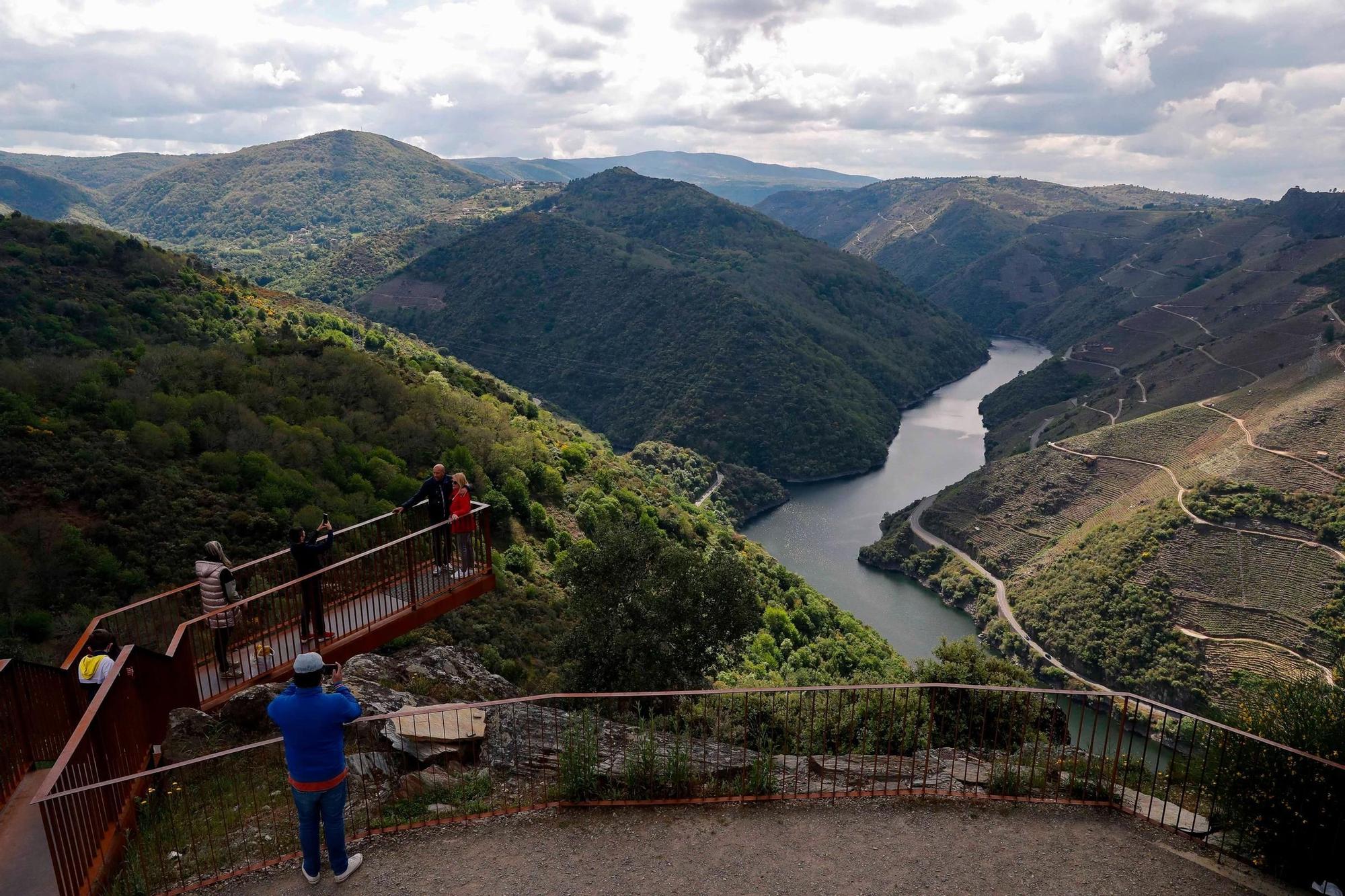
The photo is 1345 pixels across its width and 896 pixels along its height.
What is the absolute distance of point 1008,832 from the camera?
6949 mm

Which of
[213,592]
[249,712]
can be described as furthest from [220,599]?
[249,712]

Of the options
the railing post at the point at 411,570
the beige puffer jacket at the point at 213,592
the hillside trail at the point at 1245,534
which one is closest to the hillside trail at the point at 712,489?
the hillside trail at the point at 1245,534

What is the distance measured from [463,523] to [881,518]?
7702cm

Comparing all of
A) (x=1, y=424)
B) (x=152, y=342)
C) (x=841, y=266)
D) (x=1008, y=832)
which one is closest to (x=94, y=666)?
(x=1008, y=832)

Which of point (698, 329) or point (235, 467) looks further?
point (698, 329)

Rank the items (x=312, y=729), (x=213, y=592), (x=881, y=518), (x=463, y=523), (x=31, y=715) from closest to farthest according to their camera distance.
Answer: (x=312, y=729) < (x=31, y=715) < (x=213, y=592) < (x=463, y=523) < (x=881, y=518)

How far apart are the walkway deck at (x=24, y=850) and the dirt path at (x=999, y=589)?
46.9 meters

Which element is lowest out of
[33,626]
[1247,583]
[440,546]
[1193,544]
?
[1247,583]

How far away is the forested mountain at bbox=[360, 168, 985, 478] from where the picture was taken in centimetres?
10069

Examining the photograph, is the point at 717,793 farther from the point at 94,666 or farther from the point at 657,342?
the point at 657,342

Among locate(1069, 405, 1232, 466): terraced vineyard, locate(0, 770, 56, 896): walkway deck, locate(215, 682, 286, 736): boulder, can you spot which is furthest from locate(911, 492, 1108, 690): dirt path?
locate(0, 770, 56, 896): walkway deck

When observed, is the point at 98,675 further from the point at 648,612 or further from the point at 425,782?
the point at 648,612

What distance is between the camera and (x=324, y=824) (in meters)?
5.78

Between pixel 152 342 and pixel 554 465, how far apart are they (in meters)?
17.5
